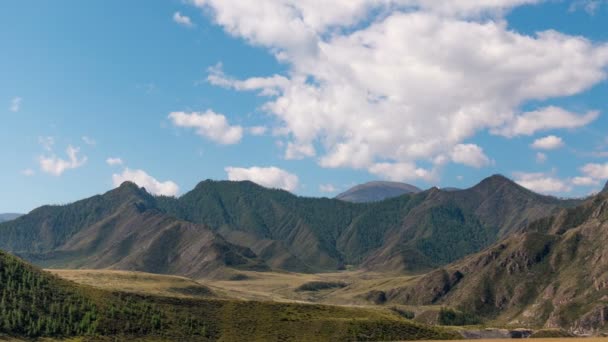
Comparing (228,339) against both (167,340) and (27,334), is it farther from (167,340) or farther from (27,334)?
(27,334)

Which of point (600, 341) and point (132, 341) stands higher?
point (600, 341)

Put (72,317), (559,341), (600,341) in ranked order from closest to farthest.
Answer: (600,341) → (559,341) → (72,317)

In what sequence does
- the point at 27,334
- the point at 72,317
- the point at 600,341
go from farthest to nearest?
the point at 72,317 < the point at 27,334 < the point at 600,341

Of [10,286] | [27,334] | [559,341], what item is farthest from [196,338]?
[559,341]

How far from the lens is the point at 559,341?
122375 mm

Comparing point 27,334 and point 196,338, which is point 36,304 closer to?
point 27,334

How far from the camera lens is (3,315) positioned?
579 ft

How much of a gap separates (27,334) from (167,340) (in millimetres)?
40143

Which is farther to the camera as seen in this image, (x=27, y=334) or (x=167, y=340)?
(x=167, y=340)

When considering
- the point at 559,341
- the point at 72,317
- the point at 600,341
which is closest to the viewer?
the point at 600,341

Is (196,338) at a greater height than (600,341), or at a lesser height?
lesser

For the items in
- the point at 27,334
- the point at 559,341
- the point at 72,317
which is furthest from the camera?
the point at 72,317

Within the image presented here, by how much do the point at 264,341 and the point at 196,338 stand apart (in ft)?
71.6

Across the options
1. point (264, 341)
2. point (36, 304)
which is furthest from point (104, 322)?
point (264, 341)
